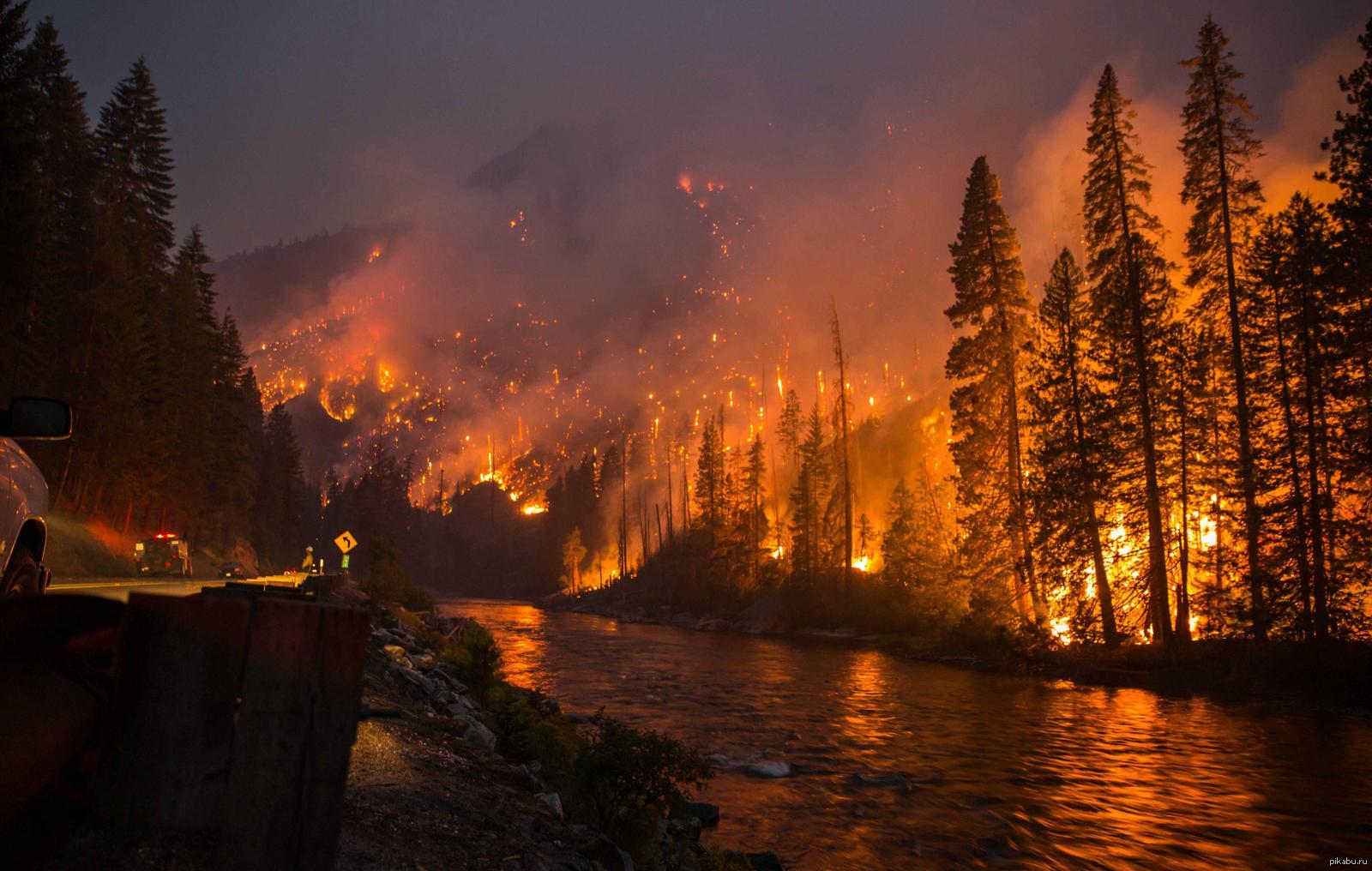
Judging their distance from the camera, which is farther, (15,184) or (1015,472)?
(1015,472)

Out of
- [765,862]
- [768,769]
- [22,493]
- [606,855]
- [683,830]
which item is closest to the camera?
[22,493]

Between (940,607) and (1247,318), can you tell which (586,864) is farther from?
(940,607)

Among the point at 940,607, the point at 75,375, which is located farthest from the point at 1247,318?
the point at 75,375

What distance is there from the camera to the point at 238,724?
3094mm

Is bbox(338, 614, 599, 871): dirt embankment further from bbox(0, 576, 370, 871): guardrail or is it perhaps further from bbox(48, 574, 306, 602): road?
bbox(48, 574, 306, 602): road

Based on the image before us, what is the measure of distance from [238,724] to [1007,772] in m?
14.9

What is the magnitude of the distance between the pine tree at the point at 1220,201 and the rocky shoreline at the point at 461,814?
88.4 ft

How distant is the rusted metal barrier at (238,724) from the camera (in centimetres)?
311

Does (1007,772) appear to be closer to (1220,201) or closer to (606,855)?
(606,855)

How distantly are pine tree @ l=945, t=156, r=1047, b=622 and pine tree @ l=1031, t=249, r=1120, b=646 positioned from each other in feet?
6.93

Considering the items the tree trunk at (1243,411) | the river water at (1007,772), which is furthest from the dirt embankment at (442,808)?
the tree trunk at (1243,411)

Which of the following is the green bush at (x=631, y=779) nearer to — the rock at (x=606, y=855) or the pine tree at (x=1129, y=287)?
the rock at (x=606, y=855)

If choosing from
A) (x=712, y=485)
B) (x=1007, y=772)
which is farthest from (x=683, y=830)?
(x=712, y=485)

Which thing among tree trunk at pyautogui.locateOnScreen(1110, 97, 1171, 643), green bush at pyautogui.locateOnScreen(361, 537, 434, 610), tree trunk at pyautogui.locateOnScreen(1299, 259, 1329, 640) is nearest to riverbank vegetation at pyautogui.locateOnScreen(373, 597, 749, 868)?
tree trunk at pyautogui.locateOnScreen(1299, 259, 1329, 640)
